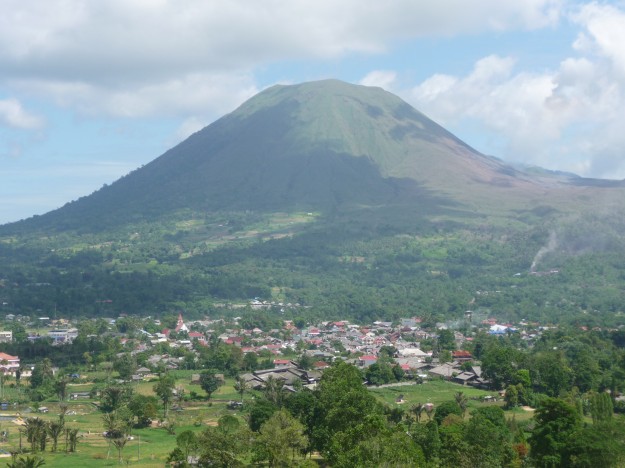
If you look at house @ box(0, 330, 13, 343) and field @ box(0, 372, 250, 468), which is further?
house @ box(0, 330, 13, 343)

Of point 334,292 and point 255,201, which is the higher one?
point 255,201

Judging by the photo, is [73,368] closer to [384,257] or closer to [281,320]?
[281,320]

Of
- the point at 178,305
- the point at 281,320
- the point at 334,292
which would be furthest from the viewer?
the point at 334,292

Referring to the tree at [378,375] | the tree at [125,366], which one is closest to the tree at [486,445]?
the tree at [378,375]

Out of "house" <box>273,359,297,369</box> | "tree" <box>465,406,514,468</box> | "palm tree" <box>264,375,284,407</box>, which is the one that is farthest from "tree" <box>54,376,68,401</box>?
"tree" <box>465,406,514,468</box>

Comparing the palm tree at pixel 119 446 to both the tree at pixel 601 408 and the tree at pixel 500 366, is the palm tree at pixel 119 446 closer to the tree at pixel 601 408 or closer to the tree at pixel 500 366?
the tree at pixel 601 408

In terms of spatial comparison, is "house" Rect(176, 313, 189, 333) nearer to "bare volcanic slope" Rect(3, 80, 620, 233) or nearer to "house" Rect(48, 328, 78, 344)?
"house" Rect(48, 328, 78, 344)

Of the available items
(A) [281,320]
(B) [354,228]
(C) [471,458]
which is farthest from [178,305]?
(C) [471,458]
